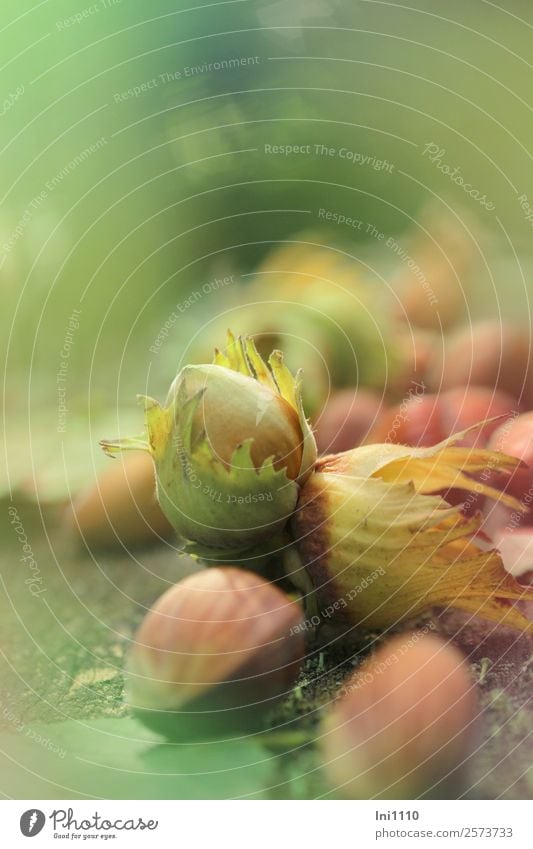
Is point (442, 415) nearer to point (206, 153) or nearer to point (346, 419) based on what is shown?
point (346, 419)

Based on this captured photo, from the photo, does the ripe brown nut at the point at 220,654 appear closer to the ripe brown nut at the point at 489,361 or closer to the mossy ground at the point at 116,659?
the mossy ground at the point at 116,659

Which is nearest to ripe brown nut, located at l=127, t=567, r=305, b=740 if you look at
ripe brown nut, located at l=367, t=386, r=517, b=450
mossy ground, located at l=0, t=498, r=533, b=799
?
mossy ground, located at l=0, t=498, r=533, b=799

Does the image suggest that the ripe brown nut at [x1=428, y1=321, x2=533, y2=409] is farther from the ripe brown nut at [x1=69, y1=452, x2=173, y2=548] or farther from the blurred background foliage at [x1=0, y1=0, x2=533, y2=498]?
the ripe brown nut at [x1=69, y1=452, x2=173, y2=548]

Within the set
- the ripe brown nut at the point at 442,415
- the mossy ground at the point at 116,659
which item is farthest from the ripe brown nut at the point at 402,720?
the ripe brown nut at the point at 442,415

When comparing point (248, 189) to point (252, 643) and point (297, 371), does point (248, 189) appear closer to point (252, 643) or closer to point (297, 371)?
point (297, 371)

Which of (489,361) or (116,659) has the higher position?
(489,361)

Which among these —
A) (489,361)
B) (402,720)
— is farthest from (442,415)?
(402,720)
